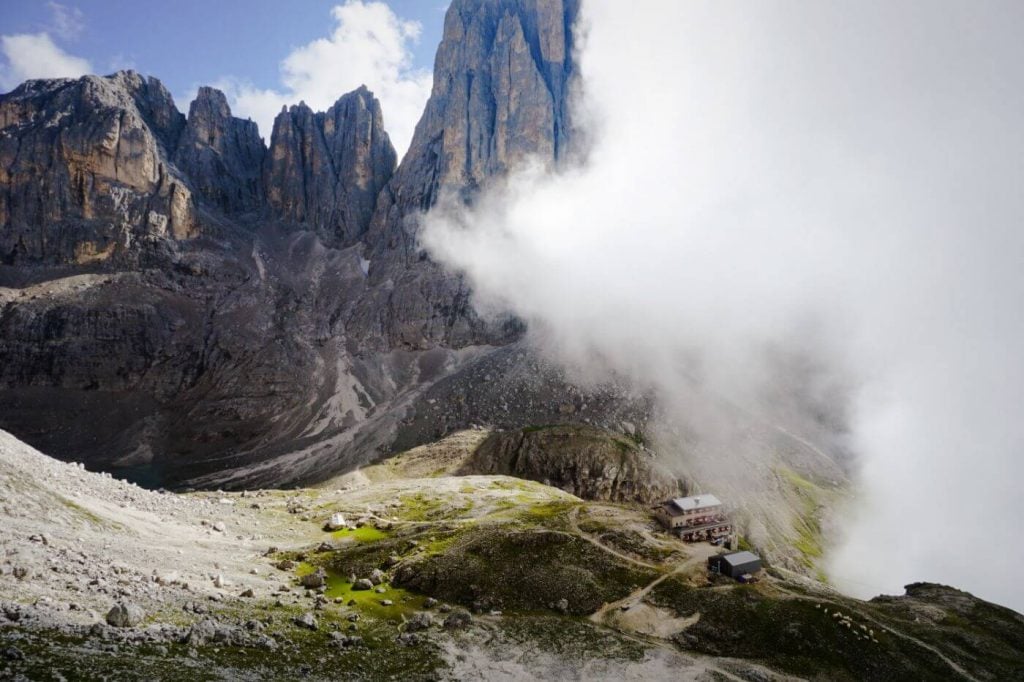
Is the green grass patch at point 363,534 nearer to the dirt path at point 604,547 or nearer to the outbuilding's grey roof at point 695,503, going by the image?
the dirt path at point 604,547

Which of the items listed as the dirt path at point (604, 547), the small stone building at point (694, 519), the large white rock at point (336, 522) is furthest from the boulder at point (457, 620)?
the small stone building at point (694, 519)

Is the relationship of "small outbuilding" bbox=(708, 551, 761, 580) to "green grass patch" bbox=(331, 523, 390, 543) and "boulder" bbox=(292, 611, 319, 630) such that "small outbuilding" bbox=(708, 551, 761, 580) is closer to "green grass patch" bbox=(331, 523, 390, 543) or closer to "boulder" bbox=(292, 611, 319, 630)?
"green grass patch" bbox=(331, 523, 390, 543)

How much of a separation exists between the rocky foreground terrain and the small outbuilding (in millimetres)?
1425

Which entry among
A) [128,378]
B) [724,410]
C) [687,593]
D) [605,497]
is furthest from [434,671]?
[128,378]

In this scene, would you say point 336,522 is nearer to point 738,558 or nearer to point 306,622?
point 306,622

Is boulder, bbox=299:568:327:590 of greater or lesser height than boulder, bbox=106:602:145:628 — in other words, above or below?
below

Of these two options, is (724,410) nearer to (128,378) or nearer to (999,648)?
(999,648)

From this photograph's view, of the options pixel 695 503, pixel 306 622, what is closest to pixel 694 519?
pixel 695 503

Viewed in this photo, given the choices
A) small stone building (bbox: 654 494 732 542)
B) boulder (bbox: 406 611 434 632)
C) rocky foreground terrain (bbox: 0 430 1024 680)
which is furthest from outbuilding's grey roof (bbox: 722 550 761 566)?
boulder (bbox: 406 611 434 632)

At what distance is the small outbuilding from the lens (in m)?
57.5

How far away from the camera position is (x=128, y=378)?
19425 centimetres

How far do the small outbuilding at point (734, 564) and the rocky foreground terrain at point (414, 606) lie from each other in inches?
56.1

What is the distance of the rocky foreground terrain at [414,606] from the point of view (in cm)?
3139

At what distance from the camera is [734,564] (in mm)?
57625
